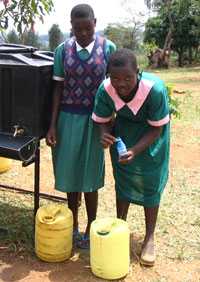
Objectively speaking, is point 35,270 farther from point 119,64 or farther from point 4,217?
point 119,64

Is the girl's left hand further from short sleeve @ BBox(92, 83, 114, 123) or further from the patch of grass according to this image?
the patch of grass

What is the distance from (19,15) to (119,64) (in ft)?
7.99

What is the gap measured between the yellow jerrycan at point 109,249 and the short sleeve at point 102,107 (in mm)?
618

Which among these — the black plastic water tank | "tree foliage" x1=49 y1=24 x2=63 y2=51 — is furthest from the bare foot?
"tree foliage" x1=49 y1=24 x2=63 y2=51

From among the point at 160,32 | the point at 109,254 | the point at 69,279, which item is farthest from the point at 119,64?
the point at 160,32

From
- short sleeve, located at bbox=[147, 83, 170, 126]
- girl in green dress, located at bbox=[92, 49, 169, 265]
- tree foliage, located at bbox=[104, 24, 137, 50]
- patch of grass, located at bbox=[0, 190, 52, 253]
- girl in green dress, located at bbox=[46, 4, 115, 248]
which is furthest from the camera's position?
tree foliage, located at bbox=[104, 24, 137, 50]

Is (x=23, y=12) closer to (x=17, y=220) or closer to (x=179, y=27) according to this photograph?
(x=17, y=220)

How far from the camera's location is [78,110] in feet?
10.8

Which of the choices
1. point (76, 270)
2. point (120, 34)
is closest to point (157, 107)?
point (76, 270)

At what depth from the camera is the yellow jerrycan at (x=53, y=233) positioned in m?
3.31

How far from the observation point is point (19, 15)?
5.00 m

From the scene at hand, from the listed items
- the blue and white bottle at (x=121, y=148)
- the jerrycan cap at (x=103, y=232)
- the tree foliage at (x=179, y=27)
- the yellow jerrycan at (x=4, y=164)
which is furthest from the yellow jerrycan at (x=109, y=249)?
the tree foliage at (x=179, y=27)

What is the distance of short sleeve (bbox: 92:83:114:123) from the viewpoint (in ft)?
10.3

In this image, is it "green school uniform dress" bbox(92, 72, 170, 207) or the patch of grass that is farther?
the patch of grass
